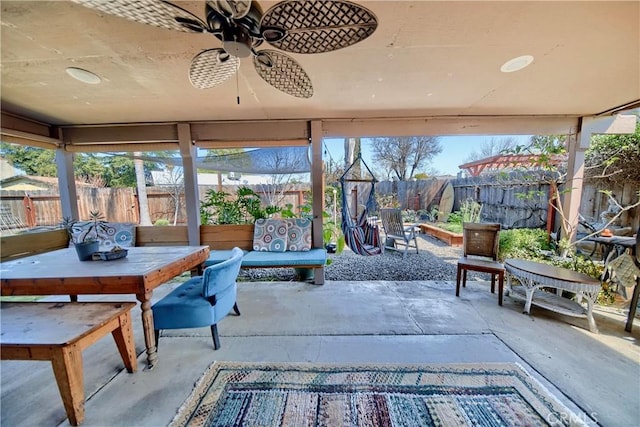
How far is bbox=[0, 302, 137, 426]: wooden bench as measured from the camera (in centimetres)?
111

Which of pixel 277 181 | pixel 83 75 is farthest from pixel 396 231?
pixel 83 75

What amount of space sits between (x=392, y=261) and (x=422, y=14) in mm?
3368

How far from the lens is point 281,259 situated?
271cm

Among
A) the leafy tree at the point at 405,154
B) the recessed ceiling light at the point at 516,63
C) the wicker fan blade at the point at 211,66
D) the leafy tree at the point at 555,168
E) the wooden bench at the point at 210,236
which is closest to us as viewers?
the wicker fan blade at the point at 211,66

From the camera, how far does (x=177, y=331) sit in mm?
1970

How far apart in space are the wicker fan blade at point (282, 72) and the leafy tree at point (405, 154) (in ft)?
28.5

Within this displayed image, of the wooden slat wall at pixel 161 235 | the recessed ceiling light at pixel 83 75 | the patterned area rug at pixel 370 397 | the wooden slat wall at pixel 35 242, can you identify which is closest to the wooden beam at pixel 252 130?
the recessed ceiling light at pixel 83 75

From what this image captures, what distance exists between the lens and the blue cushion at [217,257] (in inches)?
105

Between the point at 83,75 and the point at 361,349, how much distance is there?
9.92 feet

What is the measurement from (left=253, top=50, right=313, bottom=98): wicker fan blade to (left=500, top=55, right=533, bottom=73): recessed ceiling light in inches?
61.1

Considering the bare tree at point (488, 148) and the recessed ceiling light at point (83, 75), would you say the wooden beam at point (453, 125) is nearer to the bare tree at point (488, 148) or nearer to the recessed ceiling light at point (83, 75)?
the recessed ceiling light at point (83, 75)

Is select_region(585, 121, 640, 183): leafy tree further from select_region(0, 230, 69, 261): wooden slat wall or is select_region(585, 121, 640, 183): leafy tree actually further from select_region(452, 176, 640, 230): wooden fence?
select_region(0, 230, 69, 261): wooden slat wall

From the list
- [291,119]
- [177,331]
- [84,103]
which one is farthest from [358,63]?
[84,103]

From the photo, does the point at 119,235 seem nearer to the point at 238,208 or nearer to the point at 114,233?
the point at 114,233
